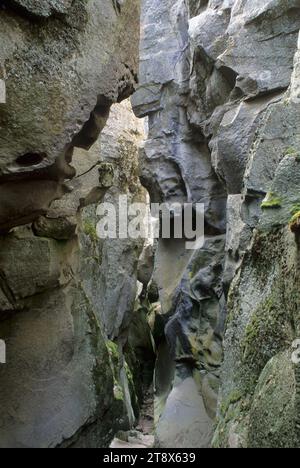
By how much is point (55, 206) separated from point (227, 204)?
3358mm

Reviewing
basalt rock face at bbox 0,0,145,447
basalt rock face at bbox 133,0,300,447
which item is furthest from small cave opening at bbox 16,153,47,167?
basalt rock face at bbox 133,0,300,447

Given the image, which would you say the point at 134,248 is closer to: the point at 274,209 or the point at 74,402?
the point at 74,402

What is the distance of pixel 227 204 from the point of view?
27.1 feet

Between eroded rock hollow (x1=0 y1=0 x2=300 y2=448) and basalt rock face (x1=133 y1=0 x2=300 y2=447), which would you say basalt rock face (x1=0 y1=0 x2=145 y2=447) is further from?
basalt rock face (x1=133 y1=0 x2=300 y2=447)

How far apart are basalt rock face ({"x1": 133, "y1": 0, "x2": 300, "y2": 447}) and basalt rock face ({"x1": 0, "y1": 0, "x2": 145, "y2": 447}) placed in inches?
69.9

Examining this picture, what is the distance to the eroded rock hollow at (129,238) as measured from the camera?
12.8ft

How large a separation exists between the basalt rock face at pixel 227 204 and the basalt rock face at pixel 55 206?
1776 mm

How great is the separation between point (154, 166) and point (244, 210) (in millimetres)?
5802

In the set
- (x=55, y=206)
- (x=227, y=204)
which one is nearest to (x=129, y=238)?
(x=227, y=204)

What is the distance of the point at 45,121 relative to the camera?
401 centimetres

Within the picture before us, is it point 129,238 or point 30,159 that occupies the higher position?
point 30,159

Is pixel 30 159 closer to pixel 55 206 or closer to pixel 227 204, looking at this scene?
pixel 55 206

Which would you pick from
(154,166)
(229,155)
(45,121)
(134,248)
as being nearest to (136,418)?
(134,248)
